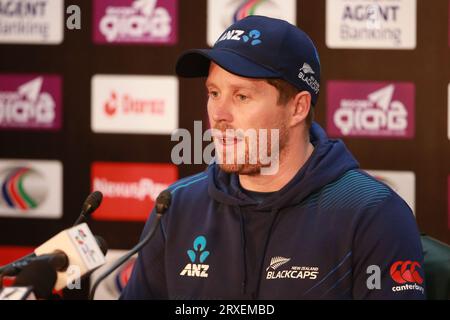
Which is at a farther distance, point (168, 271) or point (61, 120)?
point (61, 120)

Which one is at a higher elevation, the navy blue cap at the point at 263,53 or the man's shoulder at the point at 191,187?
the navy blue cap at the point at 263,53

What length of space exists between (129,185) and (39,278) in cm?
207

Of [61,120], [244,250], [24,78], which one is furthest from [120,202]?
[244,250]

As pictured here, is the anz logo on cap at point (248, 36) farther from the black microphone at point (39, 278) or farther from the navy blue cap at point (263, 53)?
the black microphone at point (39, 278)

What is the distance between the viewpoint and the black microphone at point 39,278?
1277mm

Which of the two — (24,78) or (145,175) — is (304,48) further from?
(24,78)

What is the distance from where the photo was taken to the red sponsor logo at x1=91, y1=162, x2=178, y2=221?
333 centimetres

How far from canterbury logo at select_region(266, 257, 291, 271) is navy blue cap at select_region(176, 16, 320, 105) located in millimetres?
412

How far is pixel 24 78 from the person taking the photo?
342 centimetres

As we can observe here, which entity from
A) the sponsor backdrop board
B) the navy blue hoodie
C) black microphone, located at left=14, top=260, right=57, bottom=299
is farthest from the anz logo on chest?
the sponsor backdrop board

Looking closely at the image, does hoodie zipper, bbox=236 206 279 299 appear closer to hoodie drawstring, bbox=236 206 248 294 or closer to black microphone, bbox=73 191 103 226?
hoodie drawstring, bbox=236 206 248 294

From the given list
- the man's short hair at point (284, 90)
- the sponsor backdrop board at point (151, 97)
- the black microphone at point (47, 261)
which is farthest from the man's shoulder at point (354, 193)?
the sponsor backdrop board at point (151, 97)

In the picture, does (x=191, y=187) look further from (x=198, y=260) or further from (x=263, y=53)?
(x=263, y=53)

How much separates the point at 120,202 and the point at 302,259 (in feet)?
5.62
